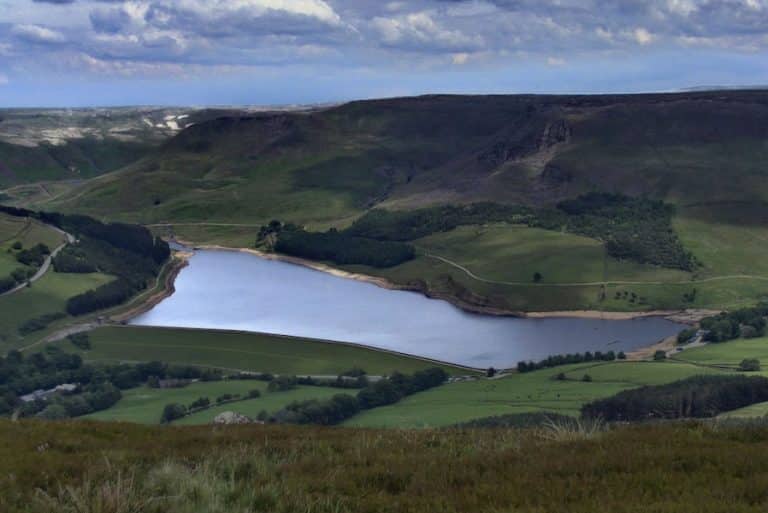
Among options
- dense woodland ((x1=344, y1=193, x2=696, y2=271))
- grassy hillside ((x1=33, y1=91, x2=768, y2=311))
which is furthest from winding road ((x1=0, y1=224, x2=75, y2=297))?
dense woodland ((x1=344, y1=193, x2=696, y2=271))

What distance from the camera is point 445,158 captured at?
176m

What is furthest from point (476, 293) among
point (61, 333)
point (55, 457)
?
point (55, 457)

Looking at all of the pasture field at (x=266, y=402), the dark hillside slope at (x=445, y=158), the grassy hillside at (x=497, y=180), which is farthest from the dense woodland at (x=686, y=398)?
the dark hillside slope at (x=445, y=158)

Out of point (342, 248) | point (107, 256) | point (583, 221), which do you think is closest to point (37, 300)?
point (107, 256)

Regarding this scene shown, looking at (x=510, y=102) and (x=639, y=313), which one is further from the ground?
(x=510, y=102)

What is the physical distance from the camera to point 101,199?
525 feet

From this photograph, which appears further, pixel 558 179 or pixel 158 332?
pixel 558 179

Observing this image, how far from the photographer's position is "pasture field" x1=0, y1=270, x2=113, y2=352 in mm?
73000

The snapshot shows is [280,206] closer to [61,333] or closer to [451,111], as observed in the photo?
[451,111]

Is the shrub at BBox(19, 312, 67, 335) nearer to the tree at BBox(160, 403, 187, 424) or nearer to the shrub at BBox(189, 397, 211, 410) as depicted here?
the shrub at BBox(189, 397, 211, 410)

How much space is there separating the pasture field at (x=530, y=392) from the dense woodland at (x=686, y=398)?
1999mm

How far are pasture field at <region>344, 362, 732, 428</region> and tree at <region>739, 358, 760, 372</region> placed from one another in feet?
6.82

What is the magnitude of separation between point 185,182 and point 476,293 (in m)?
93.1

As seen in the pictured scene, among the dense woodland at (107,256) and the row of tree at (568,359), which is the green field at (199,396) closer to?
the row of tree at (568,359)
